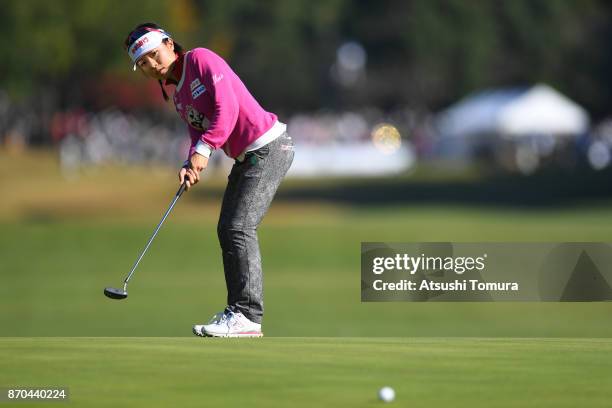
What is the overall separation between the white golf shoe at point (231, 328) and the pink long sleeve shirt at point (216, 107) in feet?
3.49

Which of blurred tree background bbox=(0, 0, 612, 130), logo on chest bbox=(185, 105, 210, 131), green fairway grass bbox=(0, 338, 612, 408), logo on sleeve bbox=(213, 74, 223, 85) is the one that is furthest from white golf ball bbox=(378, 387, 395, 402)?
blurred tree background bbox=(0, 0, 612, 130)

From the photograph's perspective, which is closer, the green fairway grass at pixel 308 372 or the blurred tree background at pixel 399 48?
the green fairway grass at pixel 308 372

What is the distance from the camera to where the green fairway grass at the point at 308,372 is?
643cm

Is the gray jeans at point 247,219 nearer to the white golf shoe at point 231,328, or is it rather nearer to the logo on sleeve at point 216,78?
the white golf shoe at point 231,328

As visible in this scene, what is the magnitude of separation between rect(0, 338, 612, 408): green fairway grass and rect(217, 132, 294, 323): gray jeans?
715mm

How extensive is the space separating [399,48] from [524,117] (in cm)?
2940

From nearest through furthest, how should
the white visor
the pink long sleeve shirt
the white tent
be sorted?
the pink long sleeve shirt, the white visor, the white tent

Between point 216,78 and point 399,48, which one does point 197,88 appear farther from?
point 399,48

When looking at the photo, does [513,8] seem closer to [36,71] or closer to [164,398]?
[36,71]

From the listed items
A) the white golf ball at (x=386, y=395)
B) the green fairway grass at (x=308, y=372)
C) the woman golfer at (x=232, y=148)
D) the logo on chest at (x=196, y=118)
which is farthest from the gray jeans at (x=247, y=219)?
the white golf ball at (x=386, y=395)

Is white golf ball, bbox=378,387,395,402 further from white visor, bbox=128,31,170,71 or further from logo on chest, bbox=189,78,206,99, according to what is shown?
white visor, bbox=128,31,170,71

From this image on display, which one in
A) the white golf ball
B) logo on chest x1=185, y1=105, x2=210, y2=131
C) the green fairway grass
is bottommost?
the white golf ball

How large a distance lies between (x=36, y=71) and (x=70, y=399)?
44764 millimetres

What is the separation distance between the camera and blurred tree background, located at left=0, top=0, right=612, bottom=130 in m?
73.1
